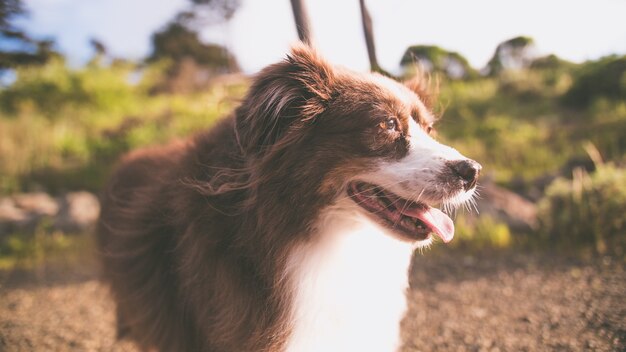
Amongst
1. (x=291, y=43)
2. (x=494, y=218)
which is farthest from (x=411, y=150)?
(x=494, y=218)

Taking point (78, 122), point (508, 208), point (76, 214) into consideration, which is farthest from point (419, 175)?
point (78, 122)

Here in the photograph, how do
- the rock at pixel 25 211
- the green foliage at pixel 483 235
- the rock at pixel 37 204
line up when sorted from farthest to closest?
the rock at pixel 37 204, the rock at pixel 25 211, the green foliage at pixel 483 235

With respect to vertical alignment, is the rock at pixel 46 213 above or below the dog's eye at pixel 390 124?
below

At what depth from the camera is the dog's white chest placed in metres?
1.93

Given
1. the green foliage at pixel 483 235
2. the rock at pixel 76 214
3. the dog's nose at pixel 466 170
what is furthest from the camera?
the rock at pixel 76 214

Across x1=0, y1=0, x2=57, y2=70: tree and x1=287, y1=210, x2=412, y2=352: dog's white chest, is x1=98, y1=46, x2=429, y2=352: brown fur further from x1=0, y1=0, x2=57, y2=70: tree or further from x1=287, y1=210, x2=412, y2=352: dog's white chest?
x1=0, y1=0, x2=57, y2=70: tree

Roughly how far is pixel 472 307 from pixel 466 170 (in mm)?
2198

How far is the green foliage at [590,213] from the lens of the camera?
3.99 m

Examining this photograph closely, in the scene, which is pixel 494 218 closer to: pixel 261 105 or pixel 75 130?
pixel 261 105

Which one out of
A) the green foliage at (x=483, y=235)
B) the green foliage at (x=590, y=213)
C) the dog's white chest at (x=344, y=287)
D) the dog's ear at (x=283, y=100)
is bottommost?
the green foliage at (x=483, y=235)

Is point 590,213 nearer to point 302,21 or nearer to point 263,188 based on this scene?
point 302,21

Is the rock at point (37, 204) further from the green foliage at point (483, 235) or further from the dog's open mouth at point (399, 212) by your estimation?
the dog's open mouth at point (399, 212)

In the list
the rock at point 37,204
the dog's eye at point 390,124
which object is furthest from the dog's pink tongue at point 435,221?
the rock at point 37,204

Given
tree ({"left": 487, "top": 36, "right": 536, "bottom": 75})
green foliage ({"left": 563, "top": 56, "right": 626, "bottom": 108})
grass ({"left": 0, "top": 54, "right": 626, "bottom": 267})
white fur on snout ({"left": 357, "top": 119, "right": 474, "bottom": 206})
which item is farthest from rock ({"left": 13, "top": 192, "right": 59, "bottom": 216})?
green foliage ({"left": 563, "top": 56, "right": 626, "bottom": 108})
